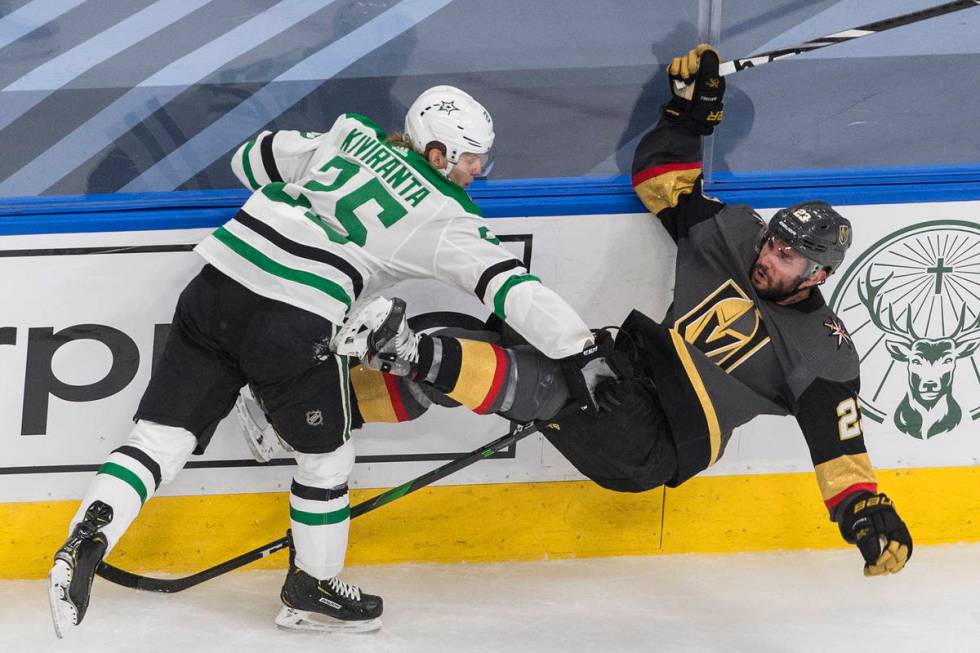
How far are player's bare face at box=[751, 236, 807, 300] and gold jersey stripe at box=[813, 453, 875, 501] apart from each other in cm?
42

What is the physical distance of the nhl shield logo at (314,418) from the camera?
2717 millimetres

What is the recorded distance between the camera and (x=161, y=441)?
2715mm

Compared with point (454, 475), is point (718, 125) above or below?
above

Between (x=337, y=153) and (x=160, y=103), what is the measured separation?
65 cm

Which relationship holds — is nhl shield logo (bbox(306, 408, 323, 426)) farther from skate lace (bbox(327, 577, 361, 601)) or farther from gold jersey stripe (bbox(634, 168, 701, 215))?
gold jersey stripe (bbox(634, 168, 701, 215))

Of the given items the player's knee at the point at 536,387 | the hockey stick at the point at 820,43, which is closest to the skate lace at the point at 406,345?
the player's knee at the point at 536,387

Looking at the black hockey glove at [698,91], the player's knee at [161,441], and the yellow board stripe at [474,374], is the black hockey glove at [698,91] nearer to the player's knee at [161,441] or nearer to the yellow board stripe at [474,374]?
the yellow board stripe at [474,374]

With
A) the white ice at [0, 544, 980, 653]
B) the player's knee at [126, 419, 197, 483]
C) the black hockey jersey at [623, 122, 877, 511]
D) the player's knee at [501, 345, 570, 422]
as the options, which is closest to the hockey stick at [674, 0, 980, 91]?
the black hockey jersey at [623, 122, 877, 511]

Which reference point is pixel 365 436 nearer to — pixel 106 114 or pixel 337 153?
pixel 337 153

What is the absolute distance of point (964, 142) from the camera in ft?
10.6

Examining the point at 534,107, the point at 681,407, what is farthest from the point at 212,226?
the point at 681,407

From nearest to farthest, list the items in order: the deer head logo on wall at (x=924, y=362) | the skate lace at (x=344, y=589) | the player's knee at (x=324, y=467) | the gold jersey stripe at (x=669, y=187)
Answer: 1. the player's knee at (x=324, y=467)
2. the skate lace at (x=344, y=589)
3. the gold jersey stripe at (x=669, y=187)
4. the deer head logo on wall at (x=924, y=362)

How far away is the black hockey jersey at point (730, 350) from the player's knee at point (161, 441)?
1.12 metres

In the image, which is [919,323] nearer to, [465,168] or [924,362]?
[924,362]
